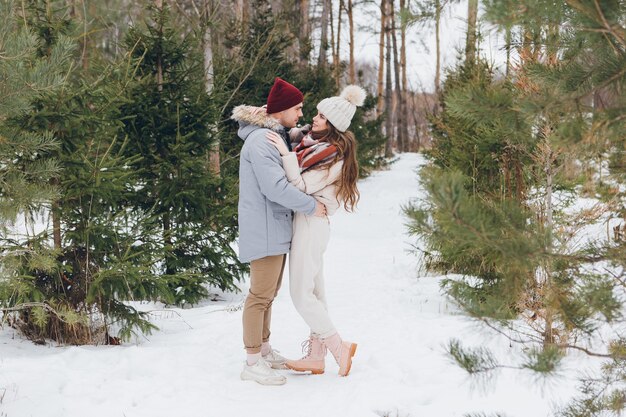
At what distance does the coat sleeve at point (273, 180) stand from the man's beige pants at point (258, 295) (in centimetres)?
42

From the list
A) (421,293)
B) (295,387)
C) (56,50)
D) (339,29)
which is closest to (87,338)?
(295,387)

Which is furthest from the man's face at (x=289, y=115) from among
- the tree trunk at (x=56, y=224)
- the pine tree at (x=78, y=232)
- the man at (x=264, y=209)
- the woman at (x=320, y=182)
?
the tree trunk at (x=56, y=224)

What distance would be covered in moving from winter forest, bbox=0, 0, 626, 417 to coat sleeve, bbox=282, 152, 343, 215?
3.10 feet

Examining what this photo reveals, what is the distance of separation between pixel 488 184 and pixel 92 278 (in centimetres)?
438

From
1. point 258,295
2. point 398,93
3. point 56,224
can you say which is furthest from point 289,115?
point 398,93

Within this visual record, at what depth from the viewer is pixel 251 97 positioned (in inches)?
486

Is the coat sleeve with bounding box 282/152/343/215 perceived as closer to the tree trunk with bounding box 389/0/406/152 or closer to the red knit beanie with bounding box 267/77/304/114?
the red knit beanie with bounding box 267/77/304/114

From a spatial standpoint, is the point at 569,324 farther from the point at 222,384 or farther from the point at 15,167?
the point at 15,167

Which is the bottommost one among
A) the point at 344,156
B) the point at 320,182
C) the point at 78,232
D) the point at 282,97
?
the point at 78,232

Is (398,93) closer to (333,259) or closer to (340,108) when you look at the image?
(333,259)

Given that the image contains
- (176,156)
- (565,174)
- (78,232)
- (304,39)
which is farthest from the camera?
(304,39)

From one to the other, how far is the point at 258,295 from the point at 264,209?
0.58m

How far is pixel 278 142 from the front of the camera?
12.6 ft

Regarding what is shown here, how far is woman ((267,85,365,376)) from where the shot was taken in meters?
3.85
